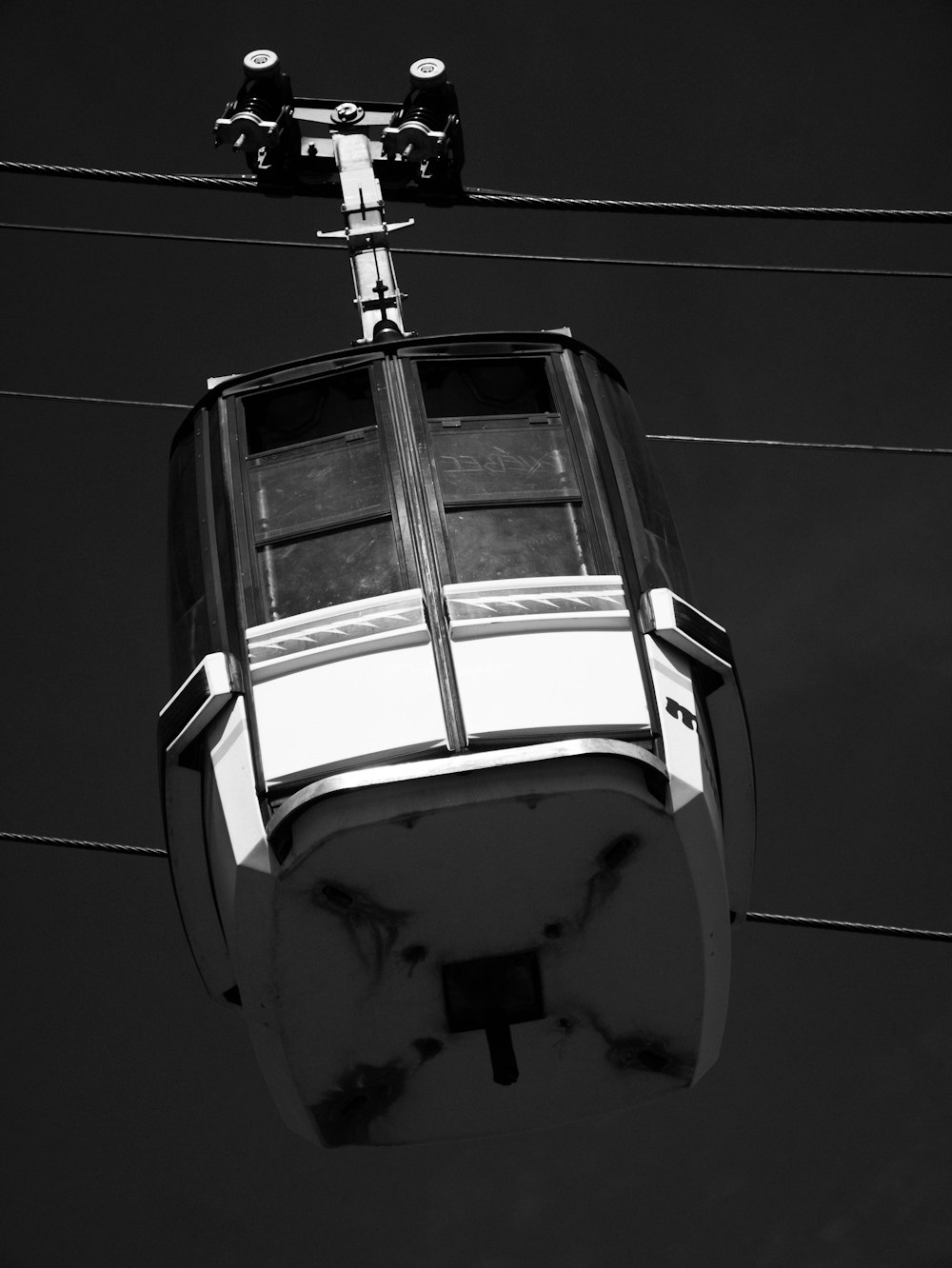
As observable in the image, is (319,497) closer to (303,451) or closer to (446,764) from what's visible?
(303,451)

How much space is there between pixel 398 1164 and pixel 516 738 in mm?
15437

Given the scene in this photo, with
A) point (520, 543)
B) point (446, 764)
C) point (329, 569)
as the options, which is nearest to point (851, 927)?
point (520, 543)

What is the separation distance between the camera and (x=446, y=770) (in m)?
7.26

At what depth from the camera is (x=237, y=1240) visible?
2161 cm

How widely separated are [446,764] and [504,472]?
1.77m

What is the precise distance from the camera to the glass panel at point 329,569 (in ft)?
26.7

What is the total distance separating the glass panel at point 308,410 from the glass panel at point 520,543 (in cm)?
81

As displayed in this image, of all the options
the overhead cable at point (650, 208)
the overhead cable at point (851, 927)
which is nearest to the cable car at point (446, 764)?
the overhead cable at point (851, 927)

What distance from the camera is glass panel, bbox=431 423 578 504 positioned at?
8.50 metres

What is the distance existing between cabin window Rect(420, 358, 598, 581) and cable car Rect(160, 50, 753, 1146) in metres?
0.01

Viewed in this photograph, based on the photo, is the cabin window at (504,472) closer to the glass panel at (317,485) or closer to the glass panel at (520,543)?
the glass panel at (520,543)

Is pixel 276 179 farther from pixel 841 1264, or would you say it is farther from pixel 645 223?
pixel 841 1264

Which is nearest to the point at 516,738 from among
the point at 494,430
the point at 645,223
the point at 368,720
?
the point at 368,720

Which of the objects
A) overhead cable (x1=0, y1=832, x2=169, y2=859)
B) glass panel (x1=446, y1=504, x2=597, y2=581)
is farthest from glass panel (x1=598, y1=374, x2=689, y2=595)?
overhead cable (x1=0, y1=832, x2=169, y2=859)
